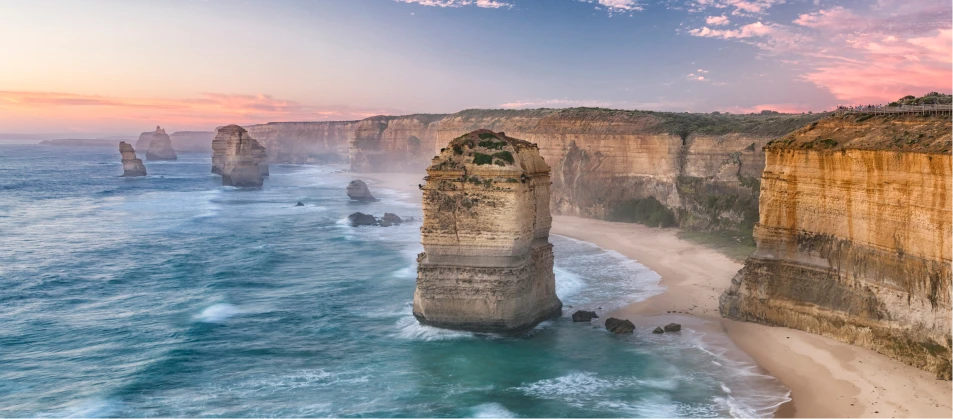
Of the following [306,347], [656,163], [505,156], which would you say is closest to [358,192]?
[656,163]

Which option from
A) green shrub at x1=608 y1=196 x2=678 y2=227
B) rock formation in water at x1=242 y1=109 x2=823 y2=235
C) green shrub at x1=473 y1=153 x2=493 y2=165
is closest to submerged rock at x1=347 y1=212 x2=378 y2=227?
rock formation in water at x1=242 y1=109 x2=823 y2=235

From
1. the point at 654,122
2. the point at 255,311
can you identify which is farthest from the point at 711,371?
the point at 654,122

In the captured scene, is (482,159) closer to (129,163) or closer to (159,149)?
(129,163)

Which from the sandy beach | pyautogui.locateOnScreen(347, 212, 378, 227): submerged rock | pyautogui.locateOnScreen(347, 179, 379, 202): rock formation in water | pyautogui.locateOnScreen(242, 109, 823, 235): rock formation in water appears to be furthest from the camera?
pyautogui.locateOnScreen(347, 179, 379, 202): rock formation in water

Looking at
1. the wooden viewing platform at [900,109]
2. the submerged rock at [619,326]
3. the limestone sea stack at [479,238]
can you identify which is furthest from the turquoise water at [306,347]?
the wooden viewing platform at [900,109]

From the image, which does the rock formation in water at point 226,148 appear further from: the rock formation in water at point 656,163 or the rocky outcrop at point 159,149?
the rocky outcrop at point 159,149

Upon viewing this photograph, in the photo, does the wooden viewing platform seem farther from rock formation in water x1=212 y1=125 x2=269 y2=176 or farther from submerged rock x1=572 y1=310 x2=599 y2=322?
rock formation in water x1=212 y1=125 x2=269 y2=176
